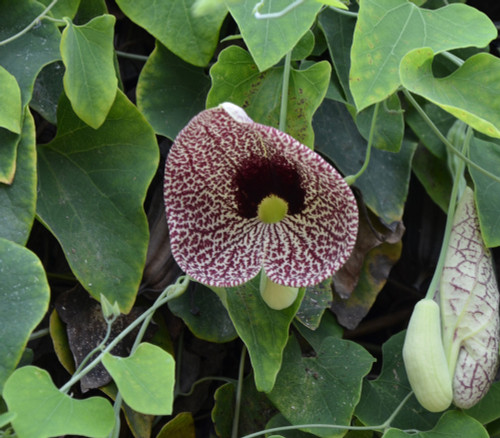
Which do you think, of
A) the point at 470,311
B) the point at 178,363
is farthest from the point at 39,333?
the point at 470,311

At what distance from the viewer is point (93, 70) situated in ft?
2.54

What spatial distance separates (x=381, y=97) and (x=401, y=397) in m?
0.38

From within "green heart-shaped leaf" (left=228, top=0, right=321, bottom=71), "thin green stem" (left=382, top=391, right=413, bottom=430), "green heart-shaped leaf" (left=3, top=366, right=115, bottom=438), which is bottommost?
"thin green stem" (left=382, top=391, right=413, bottom=430)

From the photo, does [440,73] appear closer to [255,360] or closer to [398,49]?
[398,49]

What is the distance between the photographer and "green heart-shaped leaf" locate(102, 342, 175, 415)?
1.93 feet

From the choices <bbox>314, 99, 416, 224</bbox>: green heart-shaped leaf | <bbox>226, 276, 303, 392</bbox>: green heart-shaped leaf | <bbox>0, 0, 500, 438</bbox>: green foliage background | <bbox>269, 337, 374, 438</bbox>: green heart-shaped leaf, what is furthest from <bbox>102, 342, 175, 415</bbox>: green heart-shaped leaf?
<bbox>314, 99, 416, 224</bbox>: green heart-shaped leaf

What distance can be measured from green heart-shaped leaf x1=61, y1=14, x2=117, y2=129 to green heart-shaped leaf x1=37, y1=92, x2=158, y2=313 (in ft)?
0.11

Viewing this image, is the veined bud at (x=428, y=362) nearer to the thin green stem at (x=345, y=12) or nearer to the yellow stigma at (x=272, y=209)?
the yellow stigma at (x=272, y=209)

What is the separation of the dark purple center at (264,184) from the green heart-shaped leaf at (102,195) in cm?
13

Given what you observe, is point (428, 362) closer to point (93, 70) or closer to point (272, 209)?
point (272, 209)

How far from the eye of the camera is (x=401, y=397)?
880mm

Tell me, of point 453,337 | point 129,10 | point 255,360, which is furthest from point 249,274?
point 129,10

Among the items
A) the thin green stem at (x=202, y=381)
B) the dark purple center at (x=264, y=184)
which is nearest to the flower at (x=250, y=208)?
the dark purple center at (x=264, y=184)

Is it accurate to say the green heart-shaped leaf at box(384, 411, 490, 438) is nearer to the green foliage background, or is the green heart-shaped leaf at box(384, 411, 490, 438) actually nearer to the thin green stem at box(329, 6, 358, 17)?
the green foliage background
